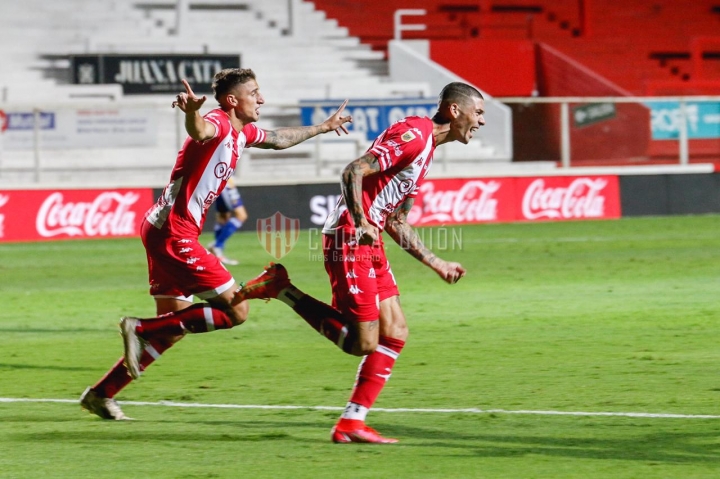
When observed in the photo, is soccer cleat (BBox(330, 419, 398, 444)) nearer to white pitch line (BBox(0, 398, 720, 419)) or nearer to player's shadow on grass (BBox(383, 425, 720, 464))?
player's shadow on grass (BBox(383, 425, 720, 464))

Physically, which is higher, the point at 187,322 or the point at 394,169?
the point at 394,169

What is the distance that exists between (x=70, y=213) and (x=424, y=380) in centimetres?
1471

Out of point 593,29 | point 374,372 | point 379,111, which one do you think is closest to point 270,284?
point 374,372

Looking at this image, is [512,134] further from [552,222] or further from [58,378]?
[58,378]

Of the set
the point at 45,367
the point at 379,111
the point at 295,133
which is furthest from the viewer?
the point at 379,111

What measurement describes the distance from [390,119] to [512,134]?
2437 millimetres

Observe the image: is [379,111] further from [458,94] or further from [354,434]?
[354,434]

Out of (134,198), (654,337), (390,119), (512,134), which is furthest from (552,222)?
(654,337)

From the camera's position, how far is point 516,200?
23797 millimetres

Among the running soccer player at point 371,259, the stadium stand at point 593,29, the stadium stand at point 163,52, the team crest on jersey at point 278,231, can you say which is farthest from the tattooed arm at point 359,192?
the stadium stand at point 593,29

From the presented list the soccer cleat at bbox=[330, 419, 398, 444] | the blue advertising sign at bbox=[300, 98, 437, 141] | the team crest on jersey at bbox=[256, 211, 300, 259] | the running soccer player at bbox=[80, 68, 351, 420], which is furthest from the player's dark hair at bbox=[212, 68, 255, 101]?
the blue advertising sign at bbox=[300, 98, 437, 141]

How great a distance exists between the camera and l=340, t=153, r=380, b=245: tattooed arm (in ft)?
20.0

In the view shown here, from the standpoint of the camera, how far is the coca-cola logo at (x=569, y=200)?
2392cm

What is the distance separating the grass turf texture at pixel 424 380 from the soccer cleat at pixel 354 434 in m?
0.09
